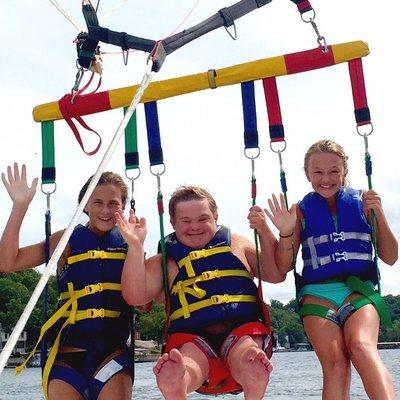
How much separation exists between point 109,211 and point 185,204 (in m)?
0.57

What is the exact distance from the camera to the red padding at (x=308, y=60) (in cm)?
486

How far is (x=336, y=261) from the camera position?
4477mm

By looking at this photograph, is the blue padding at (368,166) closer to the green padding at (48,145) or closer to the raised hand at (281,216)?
the raised hand at (281,216)

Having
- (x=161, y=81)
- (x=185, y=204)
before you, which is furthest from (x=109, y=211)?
(x=161, y=81)

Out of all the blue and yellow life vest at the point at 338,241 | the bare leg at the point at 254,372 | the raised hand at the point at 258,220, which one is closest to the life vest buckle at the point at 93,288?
the raised hand at the point at 258,220

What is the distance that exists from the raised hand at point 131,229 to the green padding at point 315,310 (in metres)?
1.03

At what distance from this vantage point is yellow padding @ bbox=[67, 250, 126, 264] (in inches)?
184

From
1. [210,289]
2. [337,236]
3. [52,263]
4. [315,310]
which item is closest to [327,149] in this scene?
[337,236]

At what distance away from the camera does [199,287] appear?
4379 mm

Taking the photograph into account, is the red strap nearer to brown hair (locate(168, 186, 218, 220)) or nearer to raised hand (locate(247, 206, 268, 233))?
brown hair (locate(168, 186, 218, 220))

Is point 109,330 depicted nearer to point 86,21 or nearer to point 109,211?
point 109,211

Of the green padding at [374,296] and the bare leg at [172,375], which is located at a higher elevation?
the green padding at [374,296]

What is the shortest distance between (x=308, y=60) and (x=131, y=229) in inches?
66.1

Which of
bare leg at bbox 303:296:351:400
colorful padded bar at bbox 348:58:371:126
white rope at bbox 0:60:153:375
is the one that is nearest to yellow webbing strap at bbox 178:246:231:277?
bare leg at bbox 303:296:351:400
